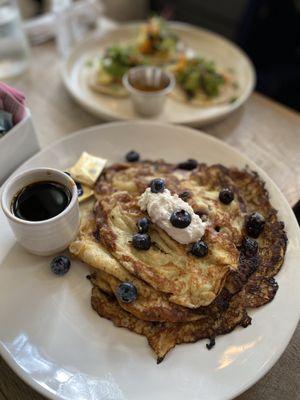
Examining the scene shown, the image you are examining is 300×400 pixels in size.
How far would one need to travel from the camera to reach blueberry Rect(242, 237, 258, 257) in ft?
4.73

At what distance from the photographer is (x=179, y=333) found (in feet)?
4.16

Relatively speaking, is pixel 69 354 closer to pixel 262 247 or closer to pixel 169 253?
pixel 169 253

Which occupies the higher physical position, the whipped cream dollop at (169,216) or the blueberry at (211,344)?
the whipped cream dollop at (169,216)

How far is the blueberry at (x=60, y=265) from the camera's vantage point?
1.40m

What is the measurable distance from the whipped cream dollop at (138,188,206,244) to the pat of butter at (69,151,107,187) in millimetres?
380

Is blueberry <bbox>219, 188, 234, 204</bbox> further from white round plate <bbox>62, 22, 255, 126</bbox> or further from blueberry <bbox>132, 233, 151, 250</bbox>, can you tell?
white round plate <bbox>62, 22, 255, 126</bbox>

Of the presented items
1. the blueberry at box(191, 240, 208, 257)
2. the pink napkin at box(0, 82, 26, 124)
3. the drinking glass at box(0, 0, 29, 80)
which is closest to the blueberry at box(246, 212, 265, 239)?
the blueberry at box(191, 240, 208, 257)

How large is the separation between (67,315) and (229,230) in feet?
2.31

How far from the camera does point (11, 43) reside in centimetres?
241

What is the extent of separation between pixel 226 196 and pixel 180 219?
0.34m

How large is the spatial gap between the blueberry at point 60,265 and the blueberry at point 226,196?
70 centimetres

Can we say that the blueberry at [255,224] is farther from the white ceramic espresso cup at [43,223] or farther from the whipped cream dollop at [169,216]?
the white ceramic espresso cup at [43,223]

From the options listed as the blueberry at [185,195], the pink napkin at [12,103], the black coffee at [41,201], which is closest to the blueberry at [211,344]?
the blueberry at [185,195]

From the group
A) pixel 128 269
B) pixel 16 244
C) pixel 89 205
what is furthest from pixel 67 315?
pixel 89 205
